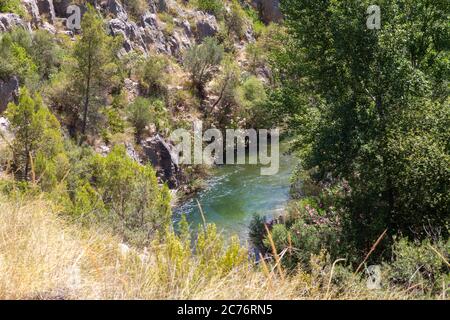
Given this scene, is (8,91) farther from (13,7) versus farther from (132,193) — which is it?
(132,193)

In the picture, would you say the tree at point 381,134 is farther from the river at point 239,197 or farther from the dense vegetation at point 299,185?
the river at point 239,197

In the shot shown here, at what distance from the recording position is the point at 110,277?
3.32 meters

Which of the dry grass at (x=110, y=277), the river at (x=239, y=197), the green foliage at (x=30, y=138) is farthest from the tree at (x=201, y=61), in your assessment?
the dry grass at (x=110, y=277)

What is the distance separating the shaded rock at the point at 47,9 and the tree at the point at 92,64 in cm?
863

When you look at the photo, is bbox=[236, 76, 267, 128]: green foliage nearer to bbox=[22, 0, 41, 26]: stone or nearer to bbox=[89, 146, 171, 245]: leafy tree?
bbox=[22, 0, 41, 26]: stone

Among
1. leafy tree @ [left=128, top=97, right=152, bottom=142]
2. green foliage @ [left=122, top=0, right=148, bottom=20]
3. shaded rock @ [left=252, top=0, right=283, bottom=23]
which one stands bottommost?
leafy tree @ [left=128, top=97, right=152, bottom=142]

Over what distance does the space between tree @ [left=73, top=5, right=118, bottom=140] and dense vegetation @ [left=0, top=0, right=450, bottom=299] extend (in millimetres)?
72

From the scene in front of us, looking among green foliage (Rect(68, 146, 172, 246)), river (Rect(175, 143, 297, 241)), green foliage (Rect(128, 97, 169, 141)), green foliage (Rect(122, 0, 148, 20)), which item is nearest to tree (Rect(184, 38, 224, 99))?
green foliage (Rect(122, 0, 148, 20))

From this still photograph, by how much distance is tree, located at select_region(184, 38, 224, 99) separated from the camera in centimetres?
3362

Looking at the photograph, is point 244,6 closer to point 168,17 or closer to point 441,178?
point 168,17

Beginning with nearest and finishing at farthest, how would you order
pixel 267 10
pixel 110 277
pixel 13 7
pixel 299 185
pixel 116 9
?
pixel 110 277 < pixel 299 185 < pixel 13 7 < pixel 116 9 < pixel 267 10

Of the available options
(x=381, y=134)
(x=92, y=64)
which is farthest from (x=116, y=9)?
(x=381, y=134)

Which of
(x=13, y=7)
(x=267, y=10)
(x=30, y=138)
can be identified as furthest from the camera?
(x=267, y=10)

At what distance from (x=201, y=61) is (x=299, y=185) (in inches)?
694
